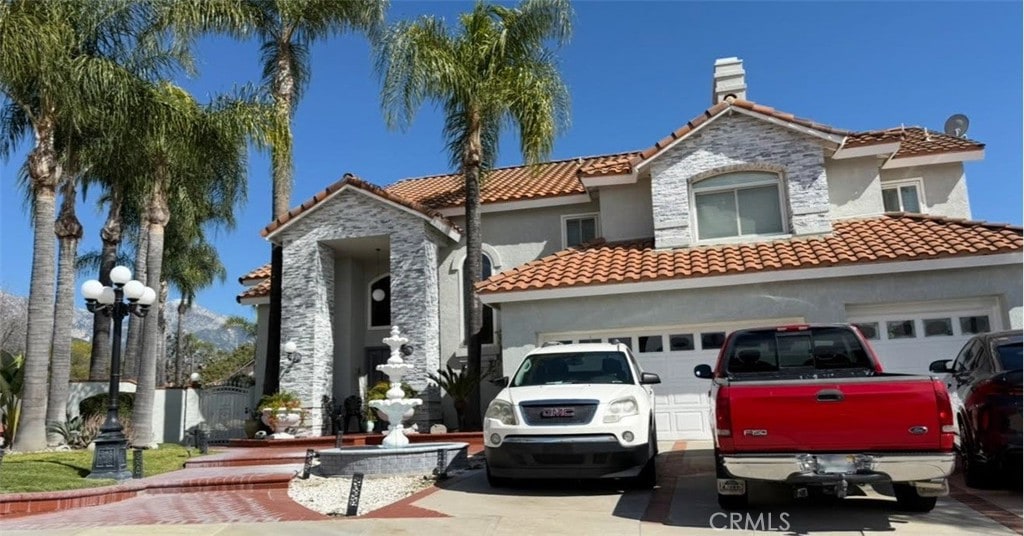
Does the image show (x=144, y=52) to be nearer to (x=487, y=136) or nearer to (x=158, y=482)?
(x=487, y=136)

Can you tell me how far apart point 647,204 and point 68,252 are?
→ 1436cm

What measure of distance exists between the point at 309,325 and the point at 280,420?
242 centimetres

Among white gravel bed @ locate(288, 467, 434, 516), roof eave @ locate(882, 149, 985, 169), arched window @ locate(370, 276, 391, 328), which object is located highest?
roof eave @ locate(882, 149, 985, 169)

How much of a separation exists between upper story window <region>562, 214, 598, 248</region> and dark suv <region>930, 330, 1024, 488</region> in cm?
1018

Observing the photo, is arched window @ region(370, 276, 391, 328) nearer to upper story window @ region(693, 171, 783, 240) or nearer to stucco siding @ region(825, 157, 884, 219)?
upper story window @ region(693, 171, 783, 240)

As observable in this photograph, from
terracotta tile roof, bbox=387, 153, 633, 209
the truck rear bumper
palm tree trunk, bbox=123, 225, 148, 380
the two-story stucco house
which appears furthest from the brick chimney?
palm tree trunk, bbox=123, 225, 148, 380

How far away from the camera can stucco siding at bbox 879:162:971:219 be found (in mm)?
16641

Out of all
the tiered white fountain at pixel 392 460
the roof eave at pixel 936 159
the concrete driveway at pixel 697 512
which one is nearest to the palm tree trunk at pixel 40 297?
the tiered white fountain at pixel 392 460

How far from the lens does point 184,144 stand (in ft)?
53.4

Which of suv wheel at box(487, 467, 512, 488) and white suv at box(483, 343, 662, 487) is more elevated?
white suv at box(483, 343, 662, 487)

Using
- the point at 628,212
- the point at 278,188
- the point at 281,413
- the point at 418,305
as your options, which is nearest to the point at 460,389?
the point at 418,305

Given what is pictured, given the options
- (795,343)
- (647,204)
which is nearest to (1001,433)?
(795,343)

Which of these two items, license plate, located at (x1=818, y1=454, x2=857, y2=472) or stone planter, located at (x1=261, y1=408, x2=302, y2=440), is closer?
license plate, located at (x1=818, y1=454, x2=857, y2=472)

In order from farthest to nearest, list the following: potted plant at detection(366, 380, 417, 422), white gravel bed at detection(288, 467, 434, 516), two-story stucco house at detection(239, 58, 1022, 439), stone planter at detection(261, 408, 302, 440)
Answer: stone planter at detection(261, 408, 302, 440), potted plant at detection(366, 380, 417, 422), two-story stucco house at detection(239, 58, 1022, 439), white gravel bed at detection(288, 467, 434, 516)
